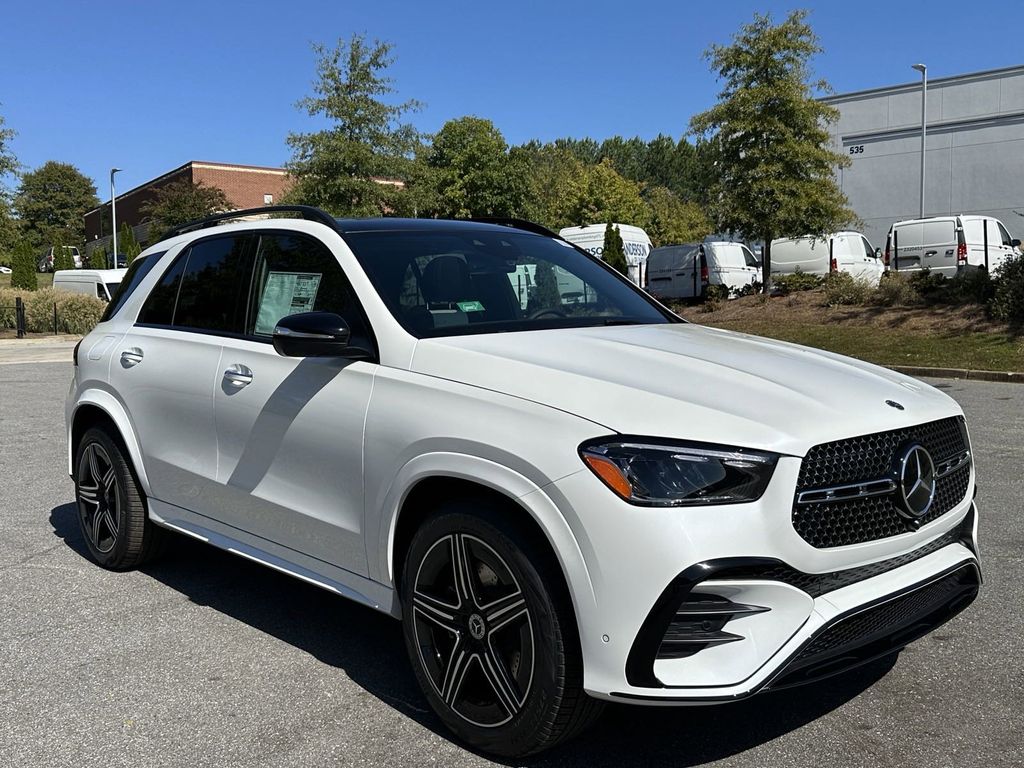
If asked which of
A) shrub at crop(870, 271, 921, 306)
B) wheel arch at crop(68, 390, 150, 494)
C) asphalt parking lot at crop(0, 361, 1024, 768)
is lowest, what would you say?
asphalt parking lot at crop(0, 361, 1024, 768)

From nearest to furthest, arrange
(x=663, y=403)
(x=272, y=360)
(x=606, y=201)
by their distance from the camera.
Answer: (x=663, y=403), (x=272, y=360), (x=606, y=201)

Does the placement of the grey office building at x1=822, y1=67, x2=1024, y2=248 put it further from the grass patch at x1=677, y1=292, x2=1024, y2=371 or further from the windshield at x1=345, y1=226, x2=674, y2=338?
the windshield at x1=345, y1=226, x2=674, y2=338

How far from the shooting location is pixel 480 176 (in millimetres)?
61188

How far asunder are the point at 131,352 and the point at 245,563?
51.8 inches

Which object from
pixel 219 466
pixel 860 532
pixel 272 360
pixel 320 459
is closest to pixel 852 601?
pixel 860 532

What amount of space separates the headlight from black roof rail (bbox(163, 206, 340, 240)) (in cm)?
185

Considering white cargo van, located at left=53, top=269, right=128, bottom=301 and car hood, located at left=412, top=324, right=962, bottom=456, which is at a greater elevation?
white cargo van, located at left=53, top=269, right=128, bottom=301

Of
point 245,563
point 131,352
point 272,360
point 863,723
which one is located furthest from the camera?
point 245,563

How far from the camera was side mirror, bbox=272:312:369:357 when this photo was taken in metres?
3.41

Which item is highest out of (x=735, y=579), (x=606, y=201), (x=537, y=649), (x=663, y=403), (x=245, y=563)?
(x=606, y=201)

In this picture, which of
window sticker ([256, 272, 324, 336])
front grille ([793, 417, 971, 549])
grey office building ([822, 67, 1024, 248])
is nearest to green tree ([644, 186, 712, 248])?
grey office building ([822, 67, 1024, 248])

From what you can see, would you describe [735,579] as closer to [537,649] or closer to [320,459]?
[537,649]

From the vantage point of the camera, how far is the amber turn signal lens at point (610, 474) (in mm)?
2598

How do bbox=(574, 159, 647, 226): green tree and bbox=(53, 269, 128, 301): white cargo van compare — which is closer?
bbox=(53, 269, 128, 301): white cargo van
